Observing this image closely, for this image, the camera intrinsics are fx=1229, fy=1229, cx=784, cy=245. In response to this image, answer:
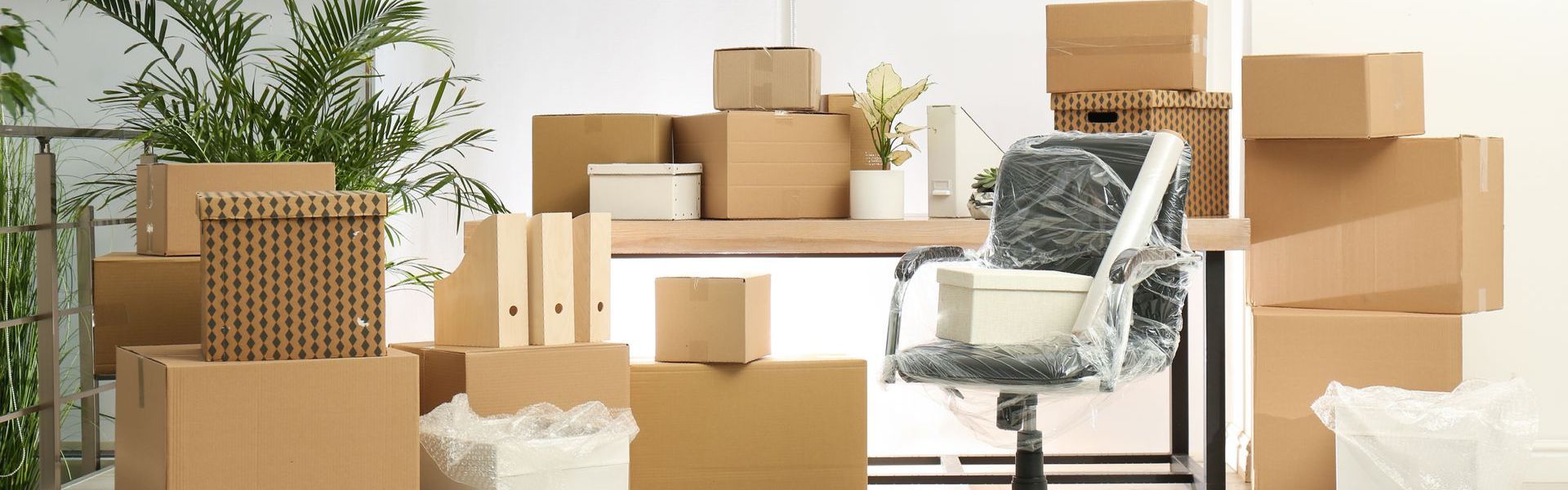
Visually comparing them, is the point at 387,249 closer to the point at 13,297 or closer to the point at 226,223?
the point at 13,297

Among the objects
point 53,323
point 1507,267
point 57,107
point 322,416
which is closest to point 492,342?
point 322,416

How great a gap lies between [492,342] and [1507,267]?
2.63 metres

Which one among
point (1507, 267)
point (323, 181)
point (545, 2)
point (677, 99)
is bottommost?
point (1507, 267)

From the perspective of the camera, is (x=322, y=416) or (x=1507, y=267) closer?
(x=322, y=416)

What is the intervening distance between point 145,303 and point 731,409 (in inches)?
49.4

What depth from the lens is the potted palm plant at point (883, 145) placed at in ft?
9.45

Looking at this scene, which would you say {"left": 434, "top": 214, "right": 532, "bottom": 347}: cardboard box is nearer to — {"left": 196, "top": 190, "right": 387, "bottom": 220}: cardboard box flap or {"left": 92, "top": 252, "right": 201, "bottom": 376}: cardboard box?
{"left": 196, "top": 190, "right": 387, "bottom": 220}: cardboard box flap

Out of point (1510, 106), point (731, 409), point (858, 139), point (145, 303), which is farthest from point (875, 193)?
point (1510, 106)

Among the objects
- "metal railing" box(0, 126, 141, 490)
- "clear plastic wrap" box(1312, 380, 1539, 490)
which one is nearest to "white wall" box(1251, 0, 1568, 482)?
"clear plastic wrap" box(1312, 380, 1539, 490)

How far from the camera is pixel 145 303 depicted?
101 inches

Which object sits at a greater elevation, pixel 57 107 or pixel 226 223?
pixel 57 107

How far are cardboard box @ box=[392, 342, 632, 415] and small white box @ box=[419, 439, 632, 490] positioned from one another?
0.17 meters

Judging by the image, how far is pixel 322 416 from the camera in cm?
201

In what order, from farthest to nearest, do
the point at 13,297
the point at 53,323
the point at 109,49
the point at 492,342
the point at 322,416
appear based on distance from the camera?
the point at 109,49 → the point at 13,297 → the point at 53,323 → the point at 492,342 → the point at 322,416
